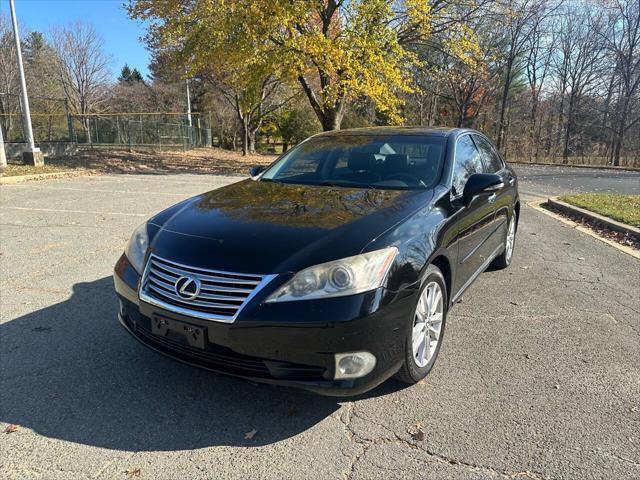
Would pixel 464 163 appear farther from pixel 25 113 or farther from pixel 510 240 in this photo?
pixel 25 113

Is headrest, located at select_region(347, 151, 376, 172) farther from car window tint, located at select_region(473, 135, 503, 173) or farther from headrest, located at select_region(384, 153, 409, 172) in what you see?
car window tint, located at select_region(473, 135, 503, 173)

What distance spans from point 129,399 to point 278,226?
4.45 ft

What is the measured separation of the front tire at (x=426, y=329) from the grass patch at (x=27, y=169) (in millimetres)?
14445

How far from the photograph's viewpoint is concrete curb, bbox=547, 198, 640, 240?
7051 millimetres

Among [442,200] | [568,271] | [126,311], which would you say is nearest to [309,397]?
[126,311]

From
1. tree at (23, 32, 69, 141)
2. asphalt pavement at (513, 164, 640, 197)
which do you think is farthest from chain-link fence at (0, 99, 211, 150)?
asphalt pavement at (513, 164, 640, 197)

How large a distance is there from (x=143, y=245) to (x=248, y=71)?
15995 mm

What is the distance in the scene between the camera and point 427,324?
117 inches

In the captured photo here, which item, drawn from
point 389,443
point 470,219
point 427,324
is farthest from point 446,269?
point 389,443

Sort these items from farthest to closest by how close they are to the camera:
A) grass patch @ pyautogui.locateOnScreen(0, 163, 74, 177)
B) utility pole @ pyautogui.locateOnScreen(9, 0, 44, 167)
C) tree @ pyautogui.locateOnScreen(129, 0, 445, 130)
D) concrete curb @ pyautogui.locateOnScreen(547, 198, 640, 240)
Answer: tree @ pyautogui.locateOnScreen(129, 0, 445, 130)
utility pole @ pyautogui.locateOnScreen(9, 0, 44, 167)
grass patch @ pyautogui.locateOnScreen(0, 163, 74, 177)
concrete curb @ pyautogui.locateOnScreen(547, 198, 640, 240)

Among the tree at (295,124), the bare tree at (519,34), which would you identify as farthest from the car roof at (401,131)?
the tree at (295,124)

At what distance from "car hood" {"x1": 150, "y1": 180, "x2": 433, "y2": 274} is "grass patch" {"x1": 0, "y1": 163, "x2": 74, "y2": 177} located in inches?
521

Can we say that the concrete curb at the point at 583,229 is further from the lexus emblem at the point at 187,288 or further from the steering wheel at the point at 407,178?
the lexus emblem at the point at 187,288

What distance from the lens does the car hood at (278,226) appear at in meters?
2.50
